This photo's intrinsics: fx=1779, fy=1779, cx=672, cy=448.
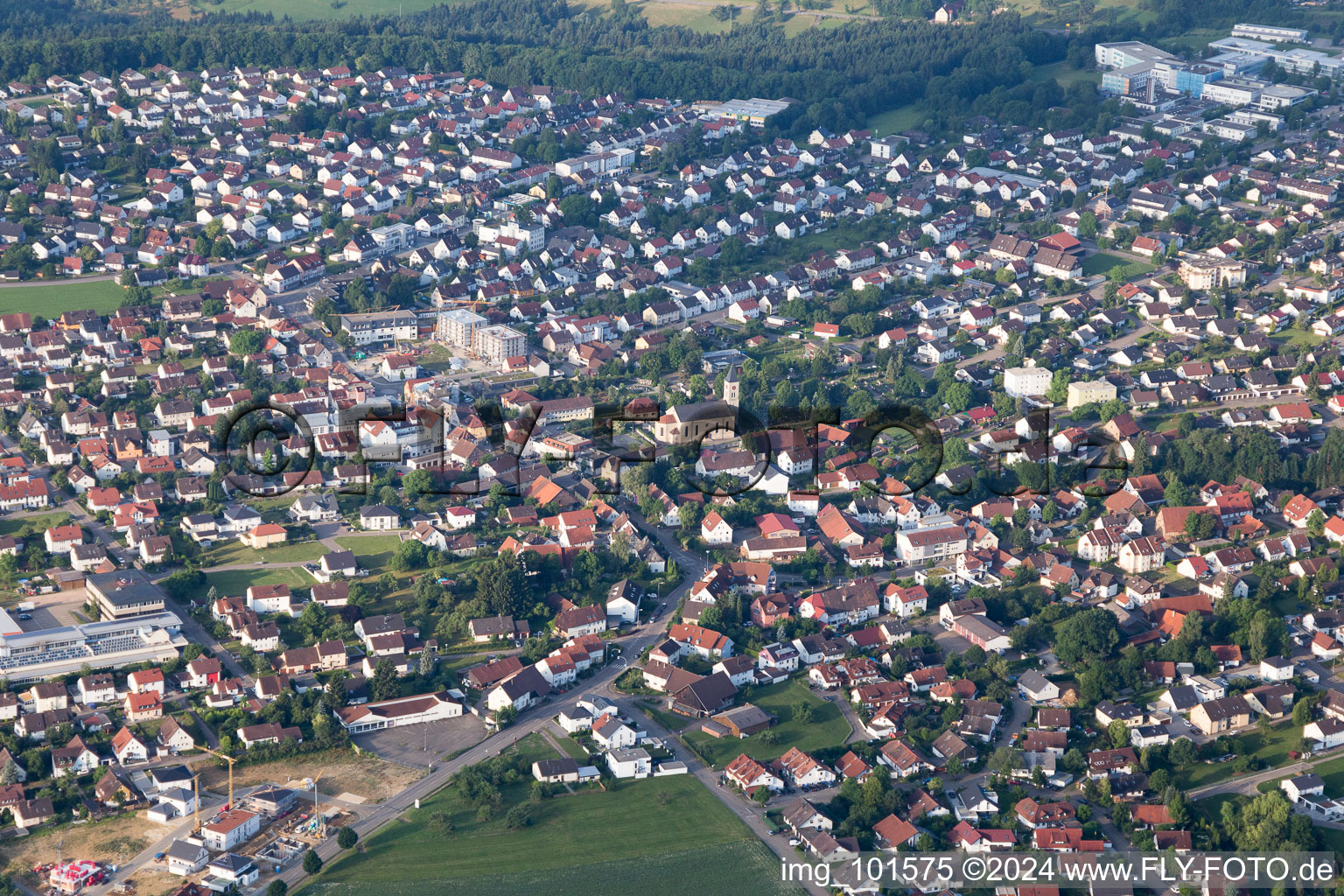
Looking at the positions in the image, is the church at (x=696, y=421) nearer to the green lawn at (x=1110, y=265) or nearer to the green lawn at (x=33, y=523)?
the green lawn at (x=33, y=523)

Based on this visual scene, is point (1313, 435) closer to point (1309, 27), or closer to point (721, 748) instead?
point (721, 748)

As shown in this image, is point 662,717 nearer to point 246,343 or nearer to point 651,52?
point 246,343

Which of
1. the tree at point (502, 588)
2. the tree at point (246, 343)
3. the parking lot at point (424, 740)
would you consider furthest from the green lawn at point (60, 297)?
the parking lot at point (424, 740)

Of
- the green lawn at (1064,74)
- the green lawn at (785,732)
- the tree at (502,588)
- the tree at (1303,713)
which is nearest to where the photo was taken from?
the green lawn at (785,732)

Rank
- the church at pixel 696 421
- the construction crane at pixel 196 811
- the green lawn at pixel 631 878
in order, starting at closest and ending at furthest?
the green lawn at pixel 631 878, the construction crane at pixel 196 811, the church at pixel 696 421

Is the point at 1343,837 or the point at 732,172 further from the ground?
the point at 732,172

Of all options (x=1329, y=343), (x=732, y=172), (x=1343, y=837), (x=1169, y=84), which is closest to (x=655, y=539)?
(x=1343, y=837)
